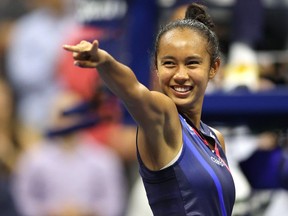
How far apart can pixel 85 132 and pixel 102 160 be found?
23cm

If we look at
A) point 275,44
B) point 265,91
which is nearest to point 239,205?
point 265,91

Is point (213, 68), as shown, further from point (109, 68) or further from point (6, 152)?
point (6, 152)

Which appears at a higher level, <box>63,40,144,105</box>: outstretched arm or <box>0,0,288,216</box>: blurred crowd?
<box>63,40,144,105</box>: outstretched arm

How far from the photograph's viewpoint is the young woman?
10.4 ft

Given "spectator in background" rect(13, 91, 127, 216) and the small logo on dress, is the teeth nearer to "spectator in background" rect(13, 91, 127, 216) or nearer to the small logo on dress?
the small logo on dress

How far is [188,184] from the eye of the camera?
3240 millimetres

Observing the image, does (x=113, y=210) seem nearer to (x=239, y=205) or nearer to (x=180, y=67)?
(x=239, y=205)

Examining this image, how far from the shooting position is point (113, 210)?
20.8 ft

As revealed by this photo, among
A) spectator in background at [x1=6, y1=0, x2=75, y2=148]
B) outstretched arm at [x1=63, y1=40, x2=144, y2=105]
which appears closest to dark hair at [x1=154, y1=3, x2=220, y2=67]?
outstretched arm at [x1=63, y1=40, x2=144, y2=105]

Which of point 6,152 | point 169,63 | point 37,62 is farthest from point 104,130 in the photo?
point 169,63

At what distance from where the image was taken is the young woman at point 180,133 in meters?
3.18

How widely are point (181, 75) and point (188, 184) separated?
37cm

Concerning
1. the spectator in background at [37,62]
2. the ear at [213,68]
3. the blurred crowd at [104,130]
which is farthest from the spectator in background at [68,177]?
the ear at [213,68]

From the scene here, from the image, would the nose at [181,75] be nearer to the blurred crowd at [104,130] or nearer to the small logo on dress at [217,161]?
the small logo on dress at [217,161]
